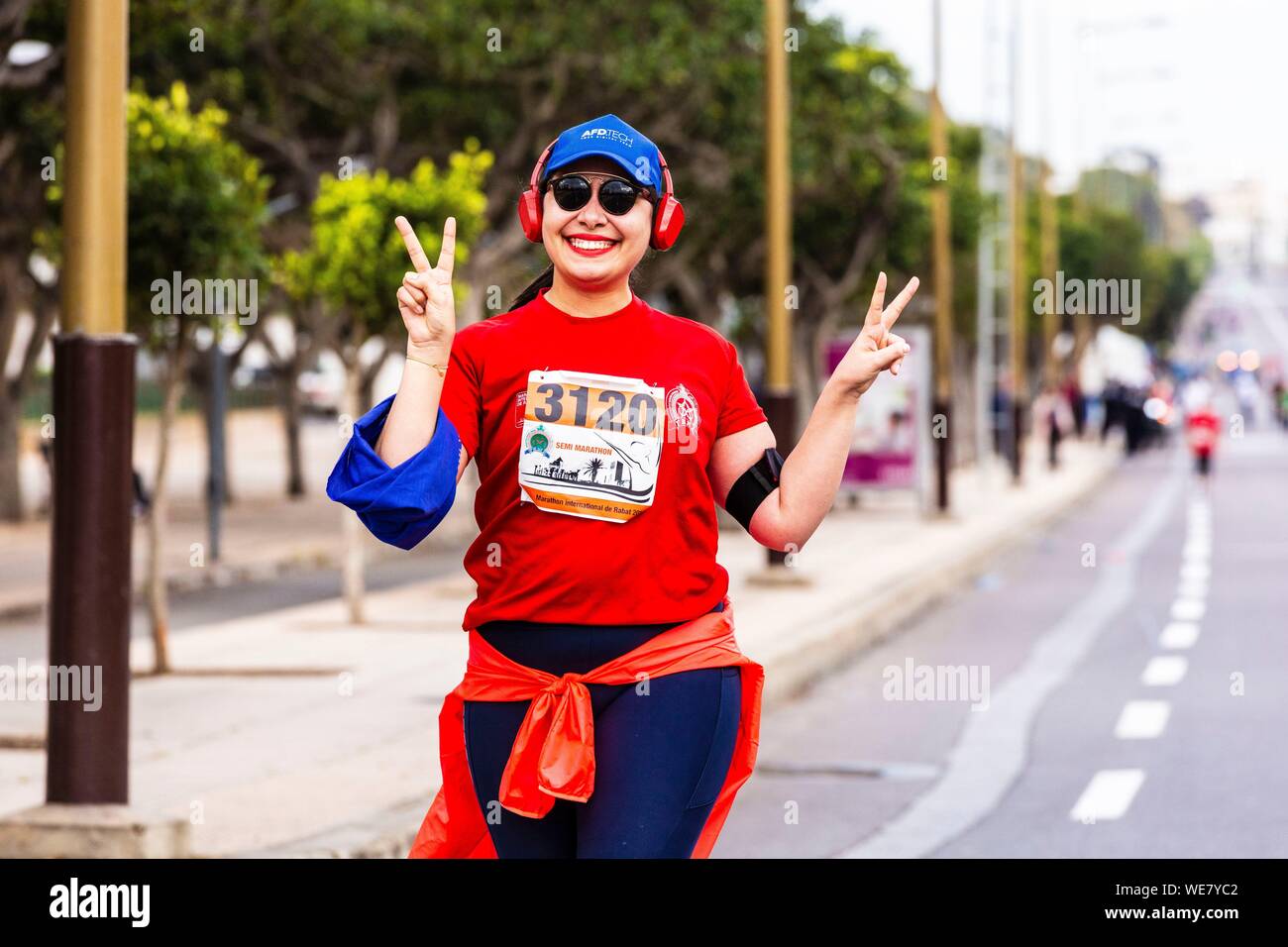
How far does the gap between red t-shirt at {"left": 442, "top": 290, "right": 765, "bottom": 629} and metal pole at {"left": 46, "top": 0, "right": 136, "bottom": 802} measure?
3.65 m

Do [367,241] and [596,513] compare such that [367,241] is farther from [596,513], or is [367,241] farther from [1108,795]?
[596,513]

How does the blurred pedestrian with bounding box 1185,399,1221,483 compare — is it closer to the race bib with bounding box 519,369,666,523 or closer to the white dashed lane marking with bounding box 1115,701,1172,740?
the white dashed lane marking with bounding box 1115,701,1172,740

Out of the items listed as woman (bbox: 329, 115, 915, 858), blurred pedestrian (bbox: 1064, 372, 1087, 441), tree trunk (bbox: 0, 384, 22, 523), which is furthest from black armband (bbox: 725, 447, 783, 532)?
blurred pedestrian (bbox: 1064, 372, 1087, 441)

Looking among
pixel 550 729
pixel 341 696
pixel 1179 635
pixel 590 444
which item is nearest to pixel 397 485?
pixel 590 444

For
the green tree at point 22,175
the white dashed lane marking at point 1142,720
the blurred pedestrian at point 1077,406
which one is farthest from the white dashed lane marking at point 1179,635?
the blurred pedestrian at point 1077,406

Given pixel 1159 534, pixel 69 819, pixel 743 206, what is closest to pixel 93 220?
pixel 69 819

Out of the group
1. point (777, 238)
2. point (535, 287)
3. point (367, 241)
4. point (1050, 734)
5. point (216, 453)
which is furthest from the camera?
point (216, 453)

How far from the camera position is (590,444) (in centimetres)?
372

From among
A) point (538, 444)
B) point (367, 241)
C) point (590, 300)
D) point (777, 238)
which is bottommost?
point (538, 444)

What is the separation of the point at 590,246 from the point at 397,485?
0.55 meters

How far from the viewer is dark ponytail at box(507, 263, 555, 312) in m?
4.05
